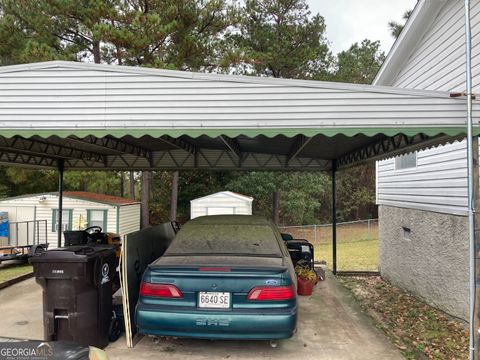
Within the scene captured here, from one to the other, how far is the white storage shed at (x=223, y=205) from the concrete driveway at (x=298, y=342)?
11.3m

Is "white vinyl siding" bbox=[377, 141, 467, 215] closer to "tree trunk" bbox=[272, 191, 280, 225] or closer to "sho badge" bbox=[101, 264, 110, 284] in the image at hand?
"sho badge" bbox=[101, 264, 110, 284]

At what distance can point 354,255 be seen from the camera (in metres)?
15.9

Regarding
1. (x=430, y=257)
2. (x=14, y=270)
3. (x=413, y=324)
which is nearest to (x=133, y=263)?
(x=413, y=324)

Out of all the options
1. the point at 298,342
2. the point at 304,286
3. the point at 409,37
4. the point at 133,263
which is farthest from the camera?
the point at 409,37

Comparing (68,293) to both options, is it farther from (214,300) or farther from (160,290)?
(214,300)

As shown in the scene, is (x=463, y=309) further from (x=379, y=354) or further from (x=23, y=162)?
(x=23, y=162)

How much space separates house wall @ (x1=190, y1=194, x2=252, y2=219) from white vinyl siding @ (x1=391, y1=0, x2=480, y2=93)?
9.99 metres

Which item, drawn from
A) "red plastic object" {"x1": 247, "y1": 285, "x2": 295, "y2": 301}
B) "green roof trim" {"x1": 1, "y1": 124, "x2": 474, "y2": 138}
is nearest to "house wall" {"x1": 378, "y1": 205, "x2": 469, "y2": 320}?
"green roof trim" {"x1": 1, "y1": 124, "x2": 474, "y2": 138}

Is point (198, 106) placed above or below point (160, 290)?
above

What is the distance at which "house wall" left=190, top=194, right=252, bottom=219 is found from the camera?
17500mm

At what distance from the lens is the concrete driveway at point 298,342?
420cm

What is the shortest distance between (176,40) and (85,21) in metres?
3.70

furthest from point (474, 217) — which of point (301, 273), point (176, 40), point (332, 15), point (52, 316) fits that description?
point (332, 15)

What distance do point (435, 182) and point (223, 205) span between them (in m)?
11.3
